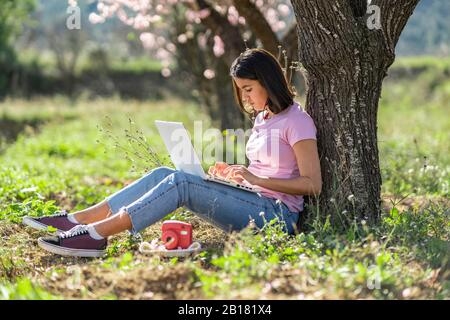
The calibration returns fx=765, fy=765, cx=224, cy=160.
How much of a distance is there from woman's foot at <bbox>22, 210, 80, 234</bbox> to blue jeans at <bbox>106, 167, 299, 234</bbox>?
0.41 metres

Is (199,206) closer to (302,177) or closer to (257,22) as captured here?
(302,177)

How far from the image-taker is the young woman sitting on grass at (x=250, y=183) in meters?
4.20

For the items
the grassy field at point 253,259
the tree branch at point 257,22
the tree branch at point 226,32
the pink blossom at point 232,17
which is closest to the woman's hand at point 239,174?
the grassy field at point 253,259

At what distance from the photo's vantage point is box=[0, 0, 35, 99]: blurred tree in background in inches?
633

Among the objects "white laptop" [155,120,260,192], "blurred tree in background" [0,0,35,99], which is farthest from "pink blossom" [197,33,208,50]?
"white laptop" [155,120,260,192]

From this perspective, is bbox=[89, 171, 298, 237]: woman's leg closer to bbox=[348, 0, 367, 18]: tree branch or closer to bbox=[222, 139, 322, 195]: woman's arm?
bbox=[222, 139, 322, 195]: woman's arm

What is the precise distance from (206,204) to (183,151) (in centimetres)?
32

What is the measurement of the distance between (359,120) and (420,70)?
67.6 ft

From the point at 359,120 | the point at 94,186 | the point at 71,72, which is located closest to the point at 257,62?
the point at 359,120

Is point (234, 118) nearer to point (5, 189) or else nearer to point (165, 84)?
point (5, 189)

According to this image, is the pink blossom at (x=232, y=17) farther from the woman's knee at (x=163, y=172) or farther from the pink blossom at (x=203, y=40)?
the woman's knee at (x=163, y=172)

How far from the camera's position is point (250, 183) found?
4.32 m

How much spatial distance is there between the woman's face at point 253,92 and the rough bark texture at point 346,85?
0.43m

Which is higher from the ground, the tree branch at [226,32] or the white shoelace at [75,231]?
the tree branch at [226,32]
